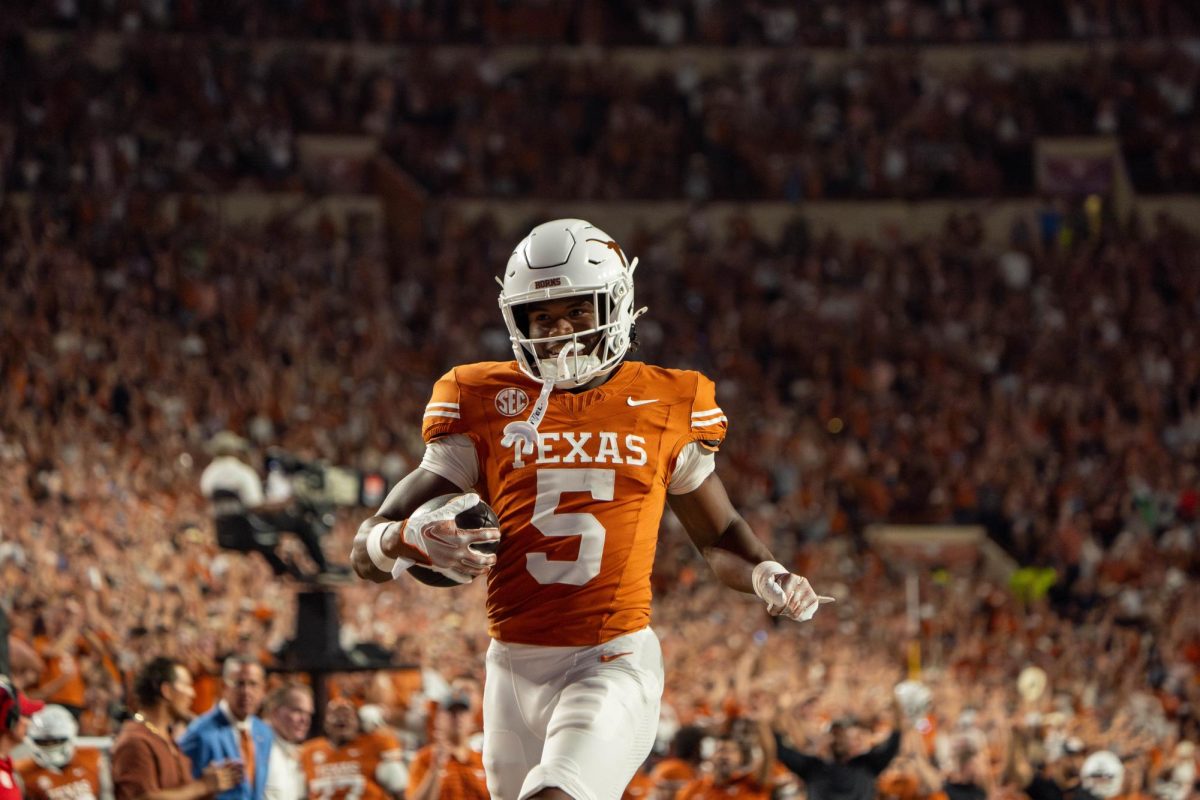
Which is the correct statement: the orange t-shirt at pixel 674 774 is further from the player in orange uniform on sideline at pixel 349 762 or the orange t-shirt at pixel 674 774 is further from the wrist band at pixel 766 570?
the wrist band at pixel 766 570

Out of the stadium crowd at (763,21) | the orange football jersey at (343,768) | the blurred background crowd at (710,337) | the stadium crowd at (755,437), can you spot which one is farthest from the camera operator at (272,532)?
the stadium crowd at (763,21)

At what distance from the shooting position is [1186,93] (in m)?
27.1

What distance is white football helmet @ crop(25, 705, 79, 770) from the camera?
7906 mm

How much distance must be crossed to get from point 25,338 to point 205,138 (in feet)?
24.8

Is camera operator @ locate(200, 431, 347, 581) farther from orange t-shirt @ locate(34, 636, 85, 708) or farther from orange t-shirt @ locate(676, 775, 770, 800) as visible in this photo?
orange t-shirt @ locate(676, 775, 770, 800)

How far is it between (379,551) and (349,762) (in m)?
4.06

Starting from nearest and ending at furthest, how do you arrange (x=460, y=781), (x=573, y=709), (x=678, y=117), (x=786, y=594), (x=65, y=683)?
1. (x=573, y=709)
2. (x=786, y=594)
3. (x=460, y=781)
4. (x=65, y=683)
5. (x=678, y=117)

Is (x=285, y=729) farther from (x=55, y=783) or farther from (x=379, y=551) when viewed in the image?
(x=379, y=551)

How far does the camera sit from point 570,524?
495cm

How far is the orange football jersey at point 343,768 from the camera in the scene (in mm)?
8492

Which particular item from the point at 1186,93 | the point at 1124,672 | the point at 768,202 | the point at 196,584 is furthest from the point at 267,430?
the point at 1186,93

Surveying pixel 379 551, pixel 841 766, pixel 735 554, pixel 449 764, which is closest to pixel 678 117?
pixel 841 766

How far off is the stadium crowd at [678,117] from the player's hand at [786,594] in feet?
63.8

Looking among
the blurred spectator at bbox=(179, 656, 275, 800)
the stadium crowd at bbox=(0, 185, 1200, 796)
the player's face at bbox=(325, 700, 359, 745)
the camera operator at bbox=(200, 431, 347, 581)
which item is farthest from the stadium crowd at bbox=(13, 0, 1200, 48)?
the blurred spectator at bbox=(179, 656, 275, 800)
